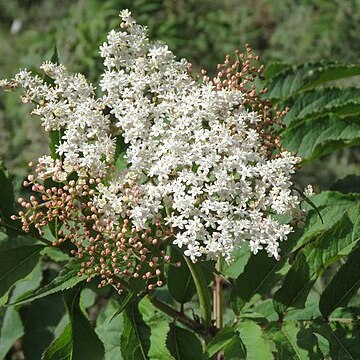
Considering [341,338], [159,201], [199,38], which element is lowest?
[341,338]

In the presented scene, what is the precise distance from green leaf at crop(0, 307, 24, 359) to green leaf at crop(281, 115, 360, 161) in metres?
1.27

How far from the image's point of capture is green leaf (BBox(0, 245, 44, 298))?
196cm

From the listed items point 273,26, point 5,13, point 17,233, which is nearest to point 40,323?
point 17,233

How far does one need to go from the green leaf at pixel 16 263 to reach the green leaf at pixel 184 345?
0.46 m

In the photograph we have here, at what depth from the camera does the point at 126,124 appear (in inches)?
70.8

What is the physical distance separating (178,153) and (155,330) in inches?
19.7

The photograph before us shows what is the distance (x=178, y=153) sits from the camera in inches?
69.1

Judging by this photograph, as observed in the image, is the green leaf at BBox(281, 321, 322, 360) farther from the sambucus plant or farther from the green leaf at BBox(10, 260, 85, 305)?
the green leaf at BBox(10, 260, 85, 305)

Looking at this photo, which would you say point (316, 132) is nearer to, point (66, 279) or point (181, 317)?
point (181, 317)

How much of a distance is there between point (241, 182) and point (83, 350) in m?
0.62

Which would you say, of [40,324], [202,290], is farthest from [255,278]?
[40,324]

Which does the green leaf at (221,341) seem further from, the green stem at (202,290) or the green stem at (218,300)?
the green stem at (218,300)

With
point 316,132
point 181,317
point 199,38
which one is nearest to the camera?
point 181,317

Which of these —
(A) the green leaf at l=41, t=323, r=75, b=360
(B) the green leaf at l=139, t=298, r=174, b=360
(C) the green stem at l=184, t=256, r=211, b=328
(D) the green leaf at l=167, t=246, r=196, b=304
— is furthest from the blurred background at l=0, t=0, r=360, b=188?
(A) the green leaf at l=41, t=323, r=75, b=360
